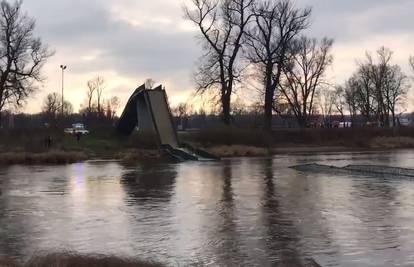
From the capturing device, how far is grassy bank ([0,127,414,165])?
53.3 meters

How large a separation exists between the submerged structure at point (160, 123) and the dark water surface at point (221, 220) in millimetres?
24631

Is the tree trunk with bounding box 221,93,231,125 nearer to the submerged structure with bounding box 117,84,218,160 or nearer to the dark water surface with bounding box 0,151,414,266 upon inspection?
the submerged structure with bounding box 117,84,218,160

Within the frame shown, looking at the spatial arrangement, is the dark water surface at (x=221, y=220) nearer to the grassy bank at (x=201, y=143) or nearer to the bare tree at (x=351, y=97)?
the grassy bank at (x=201, y=143)

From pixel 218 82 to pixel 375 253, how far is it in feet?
214

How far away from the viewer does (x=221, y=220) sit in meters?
16.8

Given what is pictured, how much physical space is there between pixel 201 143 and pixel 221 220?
4883 centimetres

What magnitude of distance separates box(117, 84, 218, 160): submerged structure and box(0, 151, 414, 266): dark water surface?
2463cm

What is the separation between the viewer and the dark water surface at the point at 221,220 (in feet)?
40.7

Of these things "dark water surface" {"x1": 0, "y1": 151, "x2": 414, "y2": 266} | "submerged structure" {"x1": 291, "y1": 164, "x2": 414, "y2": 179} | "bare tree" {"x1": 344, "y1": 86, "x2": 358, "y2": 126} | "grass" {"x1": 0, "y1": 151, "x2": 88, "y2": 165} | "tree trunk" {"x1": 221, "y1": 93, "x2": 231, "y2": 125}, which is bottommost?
"dark water surface" {"x1": 0, "y1": 151, "x2": 414, "y2": 266}

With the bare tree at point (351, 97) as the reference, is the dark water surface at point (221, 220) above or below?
below

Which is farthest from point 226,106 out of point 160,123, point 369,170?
point 369,170

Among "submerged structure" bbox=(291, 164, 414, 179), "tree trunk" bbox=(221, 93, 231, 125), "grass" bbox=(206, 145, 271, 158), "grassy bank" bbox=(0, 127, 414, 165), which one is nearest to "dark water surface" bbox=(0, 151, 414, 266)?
"submerged structure" bbox=(291, 164, 414, 179)

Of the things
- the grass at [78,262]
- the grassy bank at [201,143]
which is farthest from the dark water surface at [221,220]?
the grassy bank at [201,143]

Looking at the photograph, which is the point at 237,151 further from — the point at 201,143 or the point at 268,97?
the point at 268,97
